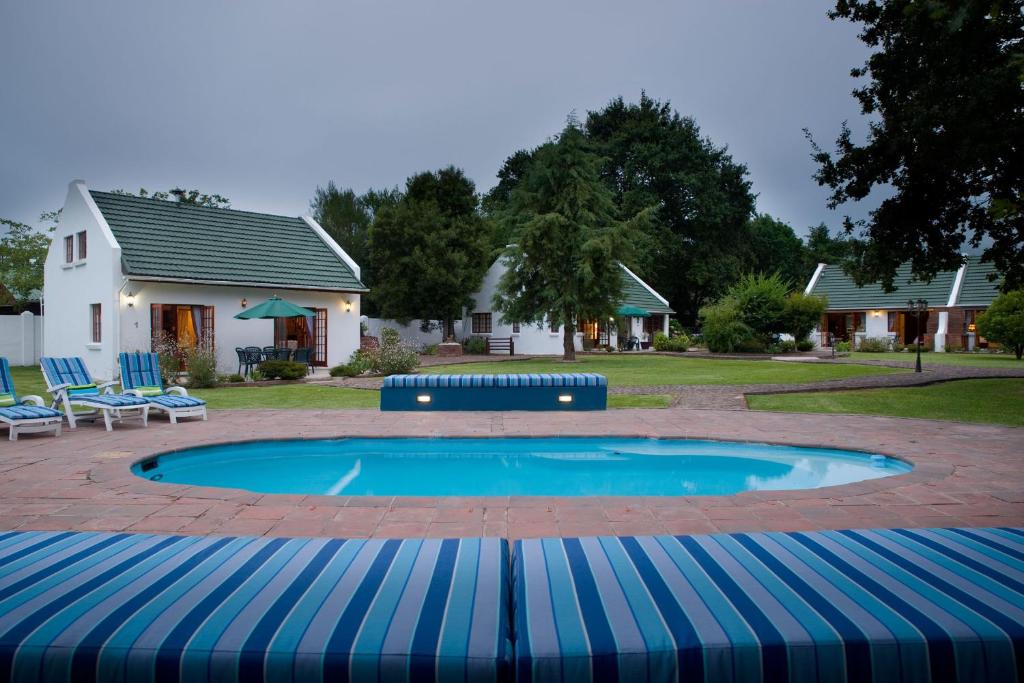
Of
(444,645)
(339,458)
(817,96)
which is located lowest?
(339,458)

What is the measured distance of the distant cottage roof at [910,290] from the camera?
35.1m

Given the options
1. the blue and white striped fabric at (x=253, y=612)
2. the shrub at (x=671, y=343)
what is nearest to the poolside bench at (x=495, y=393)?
the blue and white striped fabric at (x=253, y=612)

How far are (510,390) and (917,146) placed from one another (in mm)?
9788

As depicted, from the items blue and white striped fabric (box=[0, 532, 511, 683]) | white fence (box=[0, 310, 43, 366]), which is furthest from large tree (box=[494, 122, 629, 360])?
blue and white striped fabric (box=[0, 532, 511, 683])

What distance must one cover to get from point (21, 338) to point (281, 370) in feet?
45.7

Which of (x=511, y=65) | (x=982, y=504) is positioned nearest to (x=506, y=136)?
(x=511, y=65)

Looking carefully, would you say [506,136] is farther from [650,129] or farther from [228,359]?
[228,359]

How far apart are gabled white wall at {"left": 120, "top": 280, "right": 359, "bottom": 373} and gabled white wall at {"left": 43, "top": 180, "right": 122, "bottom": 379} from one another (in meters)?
0.48

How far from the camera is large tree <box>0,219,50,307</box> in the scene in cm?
3353

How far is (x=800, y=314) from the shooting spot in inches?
1220

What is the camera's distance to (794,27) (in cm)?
1505

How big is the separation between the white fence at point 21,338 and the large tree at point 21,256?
954 centimetres

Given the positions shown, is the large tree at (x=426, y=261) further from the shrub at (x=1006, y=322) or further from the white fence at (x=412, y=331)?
the shrub at (x=1006, y=322)

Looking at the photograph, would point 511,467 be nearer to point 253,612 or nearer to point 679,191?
point 253,612
